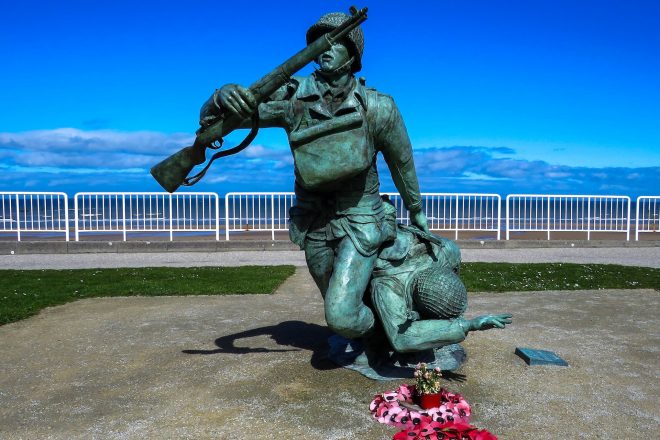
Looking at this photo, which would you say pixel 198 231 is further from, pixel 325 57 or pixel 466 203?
pixel 325 57

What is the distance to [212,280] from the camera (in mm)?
10328

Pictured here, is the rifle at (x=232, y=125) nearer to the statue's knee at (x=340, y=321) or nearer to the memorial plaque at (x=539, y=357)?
the statue's knee at (x=340, y=321)

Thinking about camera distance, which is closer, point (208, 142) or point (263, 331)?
point (208, 142)

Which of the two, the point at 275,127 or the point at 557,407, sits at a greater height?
Answer: the point at 275,127

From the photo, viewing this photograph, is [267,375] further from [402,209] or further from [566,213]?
[566,213]

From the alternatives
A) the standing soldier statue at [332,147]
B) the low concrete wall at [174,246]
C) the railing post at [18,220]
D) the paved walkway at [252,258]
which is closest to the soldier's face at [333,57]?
the standing soldier statue at [332,147]

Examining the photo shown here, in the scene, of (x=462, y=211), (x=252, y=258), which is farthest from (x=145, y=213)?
(x=462, y=211)

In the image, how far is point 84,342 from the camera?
6.01 m

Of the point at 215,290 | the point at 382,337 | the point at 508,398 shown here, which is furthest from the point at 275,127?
the point at 215,290

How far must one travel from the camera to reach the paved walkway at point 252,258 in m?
13.4

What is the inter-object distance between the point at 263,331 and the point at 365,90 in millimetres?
3216

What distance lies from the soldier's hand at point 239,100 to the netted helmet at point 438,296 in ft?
6.06

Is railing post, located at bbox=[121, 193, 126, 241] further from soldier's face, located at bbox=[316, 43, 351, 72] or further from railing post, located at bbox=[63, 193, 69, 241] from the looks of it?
soldier's face, located at bbox=[316, 43, 351, 72]

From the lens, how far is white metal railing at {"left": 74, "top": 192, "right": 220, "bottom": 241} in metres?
16.6
